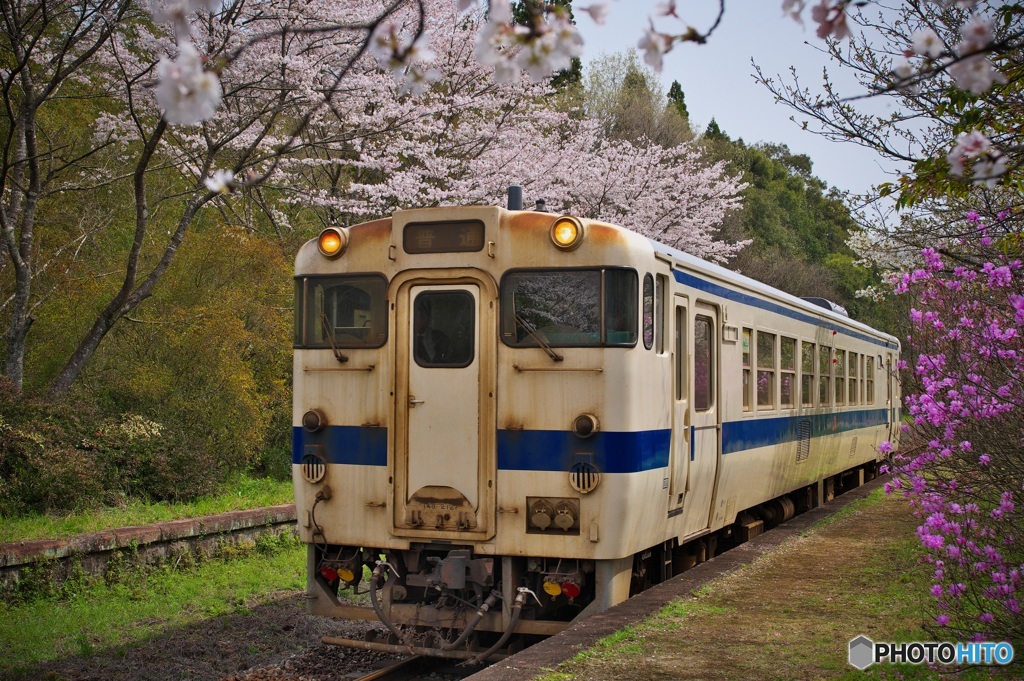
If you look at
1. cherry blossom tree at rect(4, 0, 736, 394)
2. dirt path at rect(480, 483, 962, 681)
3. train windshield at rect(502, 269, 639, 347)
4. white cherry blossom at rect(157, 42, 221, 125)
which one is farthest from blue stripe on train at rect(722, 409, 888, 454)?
white cherry blossom at rect(157, 42, 221, 125)

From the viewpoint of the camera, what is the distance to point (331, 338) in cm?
756

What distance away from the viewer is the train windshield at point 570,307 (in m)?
7.06

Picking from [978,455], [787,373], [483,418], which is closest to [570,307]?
[483,418]

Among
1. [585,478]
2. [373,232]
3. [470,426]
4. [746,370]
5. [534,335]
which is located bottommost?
[585,478]

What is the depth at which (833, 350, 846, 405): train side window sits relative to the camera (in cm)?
1471

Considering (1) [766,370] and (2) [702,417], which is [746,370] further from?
(2) [702,417]

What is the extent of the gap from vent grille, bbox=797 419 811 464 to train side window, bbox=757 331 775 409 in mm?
1525

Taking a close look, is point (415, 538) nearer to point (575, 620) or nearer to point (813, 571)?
point (575, 620)

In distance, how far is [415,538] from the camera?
23.5ft

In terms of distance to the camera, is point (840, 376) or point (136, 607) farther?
point (840, 376)

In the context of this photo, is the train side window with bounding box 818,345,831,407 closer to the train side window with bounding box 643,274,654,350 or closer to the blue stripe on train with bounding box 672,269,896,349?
the blue stripe on train with bounding box 672,269,896,349

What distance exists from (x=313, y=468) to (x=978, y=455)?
4404 millimetres

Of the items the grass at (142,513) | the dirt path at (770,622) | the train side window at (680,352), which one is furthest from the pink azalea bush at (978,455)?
the grass at (142,513)

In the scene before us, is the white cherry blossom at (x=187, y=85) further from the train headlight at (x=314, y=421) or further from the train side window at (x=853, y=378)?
the train side window at (x=853, y=378)
